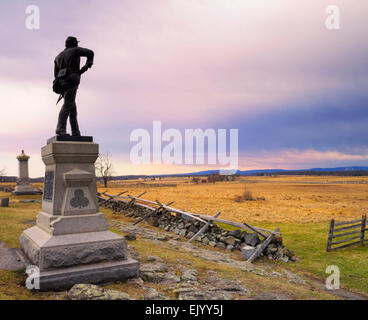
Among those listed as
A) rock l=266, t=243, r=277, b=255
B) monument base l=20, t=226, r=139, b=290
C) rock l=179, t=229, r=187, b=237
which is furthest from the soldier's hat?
rock l=179, t=229, r=187, b=237

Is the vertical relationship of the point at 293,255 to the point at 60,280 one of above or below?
below

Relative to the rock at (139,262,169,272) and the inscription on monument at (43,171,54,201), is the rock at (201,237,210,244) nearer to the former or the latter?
the rock at (139,262,169,272)

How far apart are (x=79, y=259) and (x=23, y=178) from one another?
25493 millimetres

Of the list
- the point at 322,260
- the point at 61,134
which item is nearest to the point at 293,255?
the point at 322,260

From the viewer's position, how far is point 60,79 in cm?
727

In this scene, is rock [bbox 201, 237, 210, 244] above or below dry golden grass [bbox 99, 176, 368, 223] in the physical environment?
above

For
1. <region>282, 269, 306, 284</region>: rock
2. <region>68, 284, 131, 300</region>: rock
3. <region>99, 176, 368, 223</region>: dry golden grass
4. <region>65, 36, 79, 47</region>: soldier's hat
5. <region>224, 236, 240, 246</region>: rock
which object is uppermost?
<region>65, 36, 79, 47</region>: soldier's hat

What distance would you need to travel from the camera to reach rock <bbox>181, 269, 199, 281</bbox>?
6.77 meters

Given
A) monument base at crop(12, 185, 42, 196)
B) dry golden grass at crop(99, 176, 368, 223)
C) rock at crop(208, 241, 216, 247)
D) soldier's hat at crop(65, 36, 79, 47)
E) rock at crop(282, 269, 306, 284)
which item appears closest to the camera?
soldier's hat at crop(65, 36, 79, 47)
